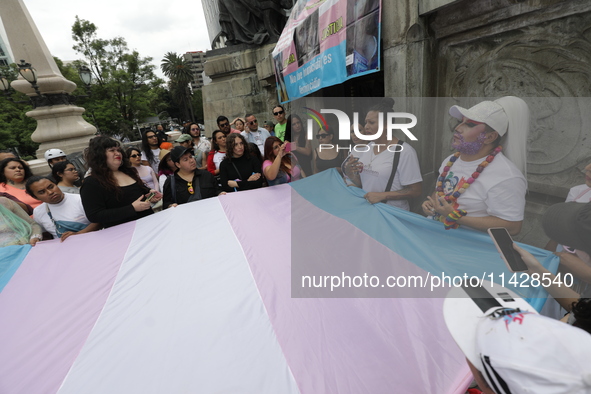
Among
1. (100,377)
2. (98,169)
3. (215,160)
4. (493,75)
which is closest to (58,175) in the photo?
(98,169)

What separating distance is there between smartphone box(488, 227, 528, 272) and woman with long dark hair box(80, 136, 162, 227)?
2.91 m

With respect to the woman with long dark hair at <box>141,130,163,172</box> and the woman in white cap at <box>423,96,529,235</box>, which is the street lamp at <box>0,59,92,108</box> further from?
the woman in white cap at <box>423,96,529,235</box>

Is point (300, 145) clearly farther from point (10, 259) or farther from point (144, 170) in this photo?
point (10, 259)

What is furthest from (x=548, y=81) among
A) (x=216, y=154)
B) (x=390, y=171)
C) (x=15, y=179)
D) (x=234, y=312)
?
(x=15, y=179)

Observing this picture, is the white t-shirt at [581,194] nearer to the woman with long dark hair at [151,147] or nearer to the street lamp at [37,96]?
the woman with long dark hair at [151,147]

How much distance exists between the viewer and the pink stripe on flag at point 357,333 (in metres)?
1.25

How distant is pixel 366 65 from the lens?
3.61m

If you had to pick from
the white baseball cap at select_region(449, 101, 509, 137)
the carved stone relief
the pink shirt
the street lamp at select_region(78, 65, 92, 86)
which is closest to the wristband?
the white baseball cap at select_region(449, 101, 509, 137)

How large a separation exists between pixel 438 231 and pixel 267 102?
31.3 ft

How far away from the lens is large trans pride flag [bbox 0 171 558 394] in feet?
4.25

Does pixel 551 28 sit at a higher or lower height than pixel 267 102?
lower

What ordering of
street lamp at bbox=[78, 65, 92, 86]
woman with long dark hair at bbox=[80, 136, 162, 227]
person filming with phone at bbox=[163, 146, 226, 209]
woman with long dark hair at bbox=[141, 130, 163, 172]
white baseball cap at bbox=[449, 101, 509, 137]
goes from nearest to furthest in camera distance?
white baseball cap at bbox=[449, 101, 509, 137], woman with long dark hair at bbox=[80, 136, 162, 227], person filming with phone at bbox=[163, 146, 226, 209], woman with long dark hair at bbox=[141, 130, 163, 172], street lamp at bbox=[78, 65, 92, 86]

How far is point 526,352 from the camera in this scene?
68 centimetres

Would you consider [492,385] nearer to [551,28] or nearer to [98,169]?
[551,28]
